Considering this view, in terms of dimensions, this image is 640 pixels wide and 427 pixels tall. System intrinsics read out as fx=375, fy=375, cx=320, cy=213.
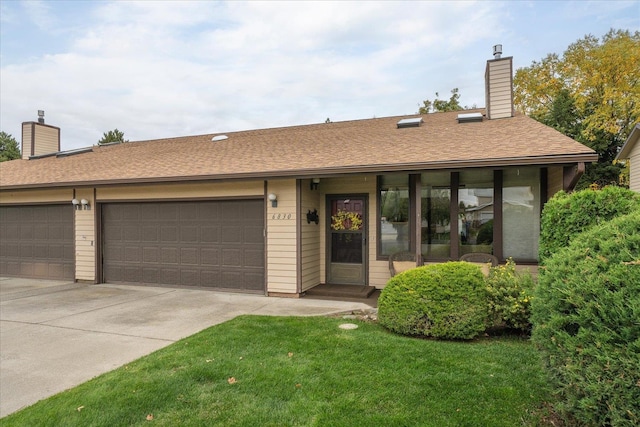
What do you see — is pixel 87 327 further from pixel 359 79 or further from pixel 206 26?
pixel 359 79

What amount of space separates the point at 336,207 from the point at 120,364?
5.33 m

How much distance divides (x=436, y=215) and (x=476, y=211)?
74 centimetres

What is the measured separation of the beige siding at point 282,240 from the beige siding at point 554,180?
478cm

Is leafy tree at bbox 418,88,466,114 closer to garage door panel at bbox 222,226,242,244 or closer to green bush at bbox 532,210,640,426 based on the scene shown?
garage door panel at bbox 222,226,242,244

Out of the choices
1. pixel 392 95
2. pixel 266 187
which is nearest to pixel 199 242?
pixel 266 187

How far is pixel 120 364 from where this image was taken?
4.07m

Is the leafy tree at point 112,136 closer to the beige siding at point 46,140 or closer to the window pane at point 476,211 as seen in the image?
the beige siding at point 46,140

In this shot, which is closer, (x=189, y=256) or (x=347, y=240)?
(x=347, y=240)

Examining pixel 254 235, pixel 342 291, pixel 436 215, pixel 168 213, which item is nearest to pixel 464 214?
pixel 436 215

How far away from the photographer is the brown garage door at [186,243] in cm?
812

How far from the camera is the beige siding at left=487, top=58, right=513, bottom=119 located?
8.63 meters

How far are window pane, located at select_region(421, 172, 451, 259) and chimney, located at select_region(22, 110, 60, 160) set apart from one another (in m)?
14.2

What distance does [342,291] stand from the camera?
753 cm

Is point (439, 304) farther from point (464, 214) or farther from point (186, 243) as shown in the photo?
point (186, 243)
